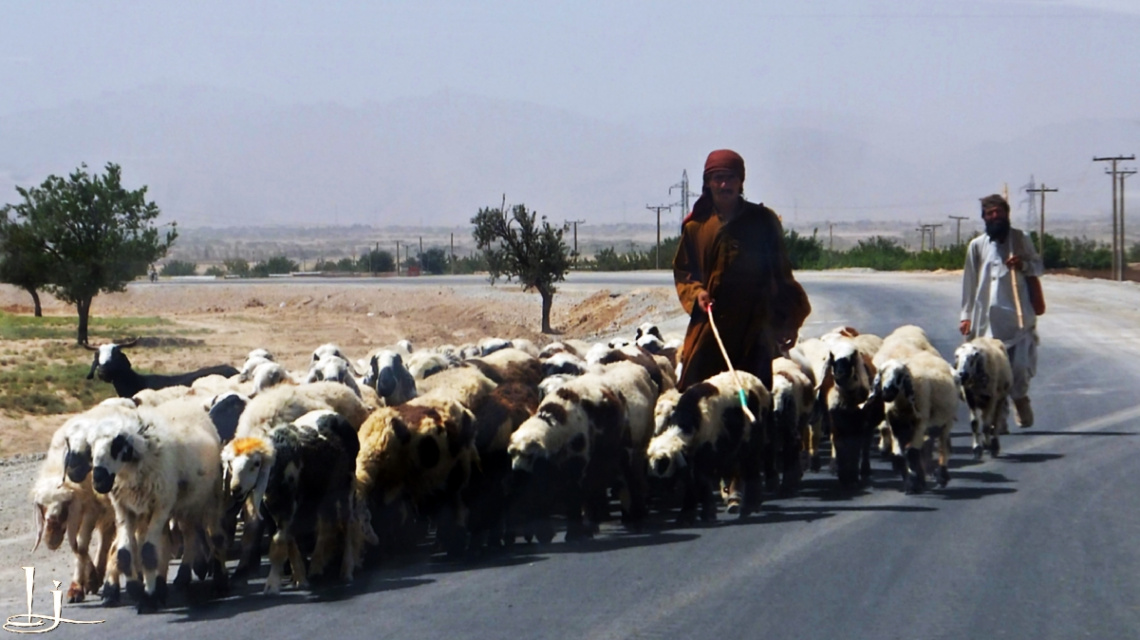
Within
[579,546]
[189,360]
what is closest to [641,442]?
[579,546]

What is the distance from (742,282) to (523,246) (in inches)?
1279

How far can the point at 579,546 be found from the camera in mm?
9719

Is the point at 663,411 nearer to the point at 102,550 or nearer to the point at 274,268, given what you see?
the point at 102,550

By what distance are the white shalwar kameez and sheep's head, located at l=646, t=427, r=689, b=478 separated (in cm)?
535

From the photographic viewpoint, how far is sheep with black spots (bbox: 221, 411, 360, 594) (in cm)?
862

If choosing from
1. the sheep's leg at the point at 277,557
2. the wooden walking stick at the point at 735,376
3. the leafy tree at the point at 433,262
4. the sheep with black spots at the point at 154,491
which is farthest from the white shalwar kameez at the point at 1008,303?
the leafy tree at the point at 433,262

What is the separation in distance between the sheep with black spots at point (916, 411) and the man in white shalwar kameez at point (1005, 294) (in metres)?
2.71

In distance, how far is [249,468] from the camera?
8562 mm

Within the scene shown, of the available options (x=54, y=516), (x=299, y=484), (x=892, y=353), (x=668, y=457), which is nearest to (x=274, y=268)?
(x=892, y=353)

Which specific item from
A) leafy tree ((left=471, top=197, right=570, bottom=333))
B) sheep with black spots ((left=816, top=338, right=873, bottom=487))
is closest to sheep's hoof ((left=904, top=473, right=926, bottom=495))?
sheep with black spots ((left=816, top=338, right=873, bottom=487))

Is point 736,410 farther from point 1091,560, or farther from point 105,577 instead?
point 105,577

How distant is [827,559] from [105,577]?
442cm

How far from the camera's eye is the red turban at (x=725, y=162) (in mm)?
11312

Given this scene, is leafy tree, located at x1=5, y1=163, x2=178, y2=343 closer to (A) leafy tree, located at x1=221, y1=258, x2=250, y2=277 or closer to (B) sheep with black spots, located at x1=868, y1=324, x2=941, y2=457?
(B) sheep with black spots, located at x1=868, y1=324, x2=941, y2=457
